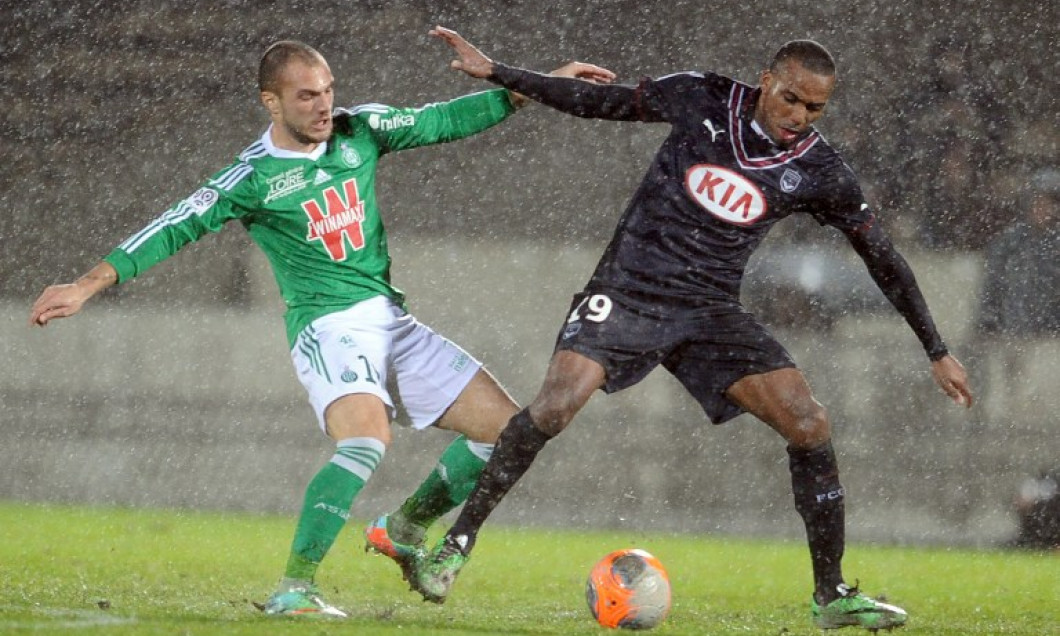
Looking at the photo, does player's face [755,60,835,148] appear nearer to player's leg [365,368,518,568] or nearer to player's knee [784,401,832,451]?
player's knee [784,401,832,451]

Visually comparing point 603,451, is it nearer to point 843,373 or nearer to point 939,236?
point 843,373

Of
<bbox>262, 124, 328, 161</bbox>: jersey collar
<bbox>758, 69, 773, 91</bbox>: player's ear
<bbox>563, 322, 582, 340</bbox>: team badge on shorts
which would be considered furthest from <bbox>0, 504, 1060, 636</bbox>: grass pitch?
<bbox>758, 69, 773, 91</bbox>: player's ear

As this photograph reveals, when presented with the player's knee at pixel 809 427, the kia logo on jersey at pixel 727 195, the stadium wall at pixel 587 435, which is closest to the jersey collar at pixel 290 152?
the kia logo on jersey at pixel 727 195

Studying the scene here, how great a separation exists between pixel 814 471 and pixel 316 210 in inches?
68.2

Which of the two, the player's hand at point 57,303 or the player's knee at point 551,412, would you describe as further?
the player's knee at point 551,412

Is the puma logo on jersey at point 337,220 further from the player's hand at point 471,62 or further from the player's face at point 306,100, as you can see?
the player's hand at point 471,62

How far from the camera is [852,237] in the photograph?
497 centimetres

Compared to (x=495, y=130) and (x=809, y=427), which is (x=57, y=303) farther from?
(x=495, y=130)

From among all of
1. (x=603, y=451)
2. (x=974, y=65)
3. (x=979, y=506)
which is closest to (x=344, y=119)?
(x=603, y=451)

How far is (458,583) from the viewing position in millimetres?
6398

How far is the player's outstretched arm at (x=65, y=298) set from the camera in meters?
4.51

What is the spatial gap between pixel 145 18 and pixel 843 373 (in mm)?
4991

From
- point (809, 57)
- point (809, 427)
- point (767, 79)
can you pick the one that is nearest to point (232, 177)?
point (767, 79)

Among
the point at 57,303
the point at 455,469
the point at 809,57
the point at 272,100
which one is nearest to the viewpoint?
the point at 57,303
